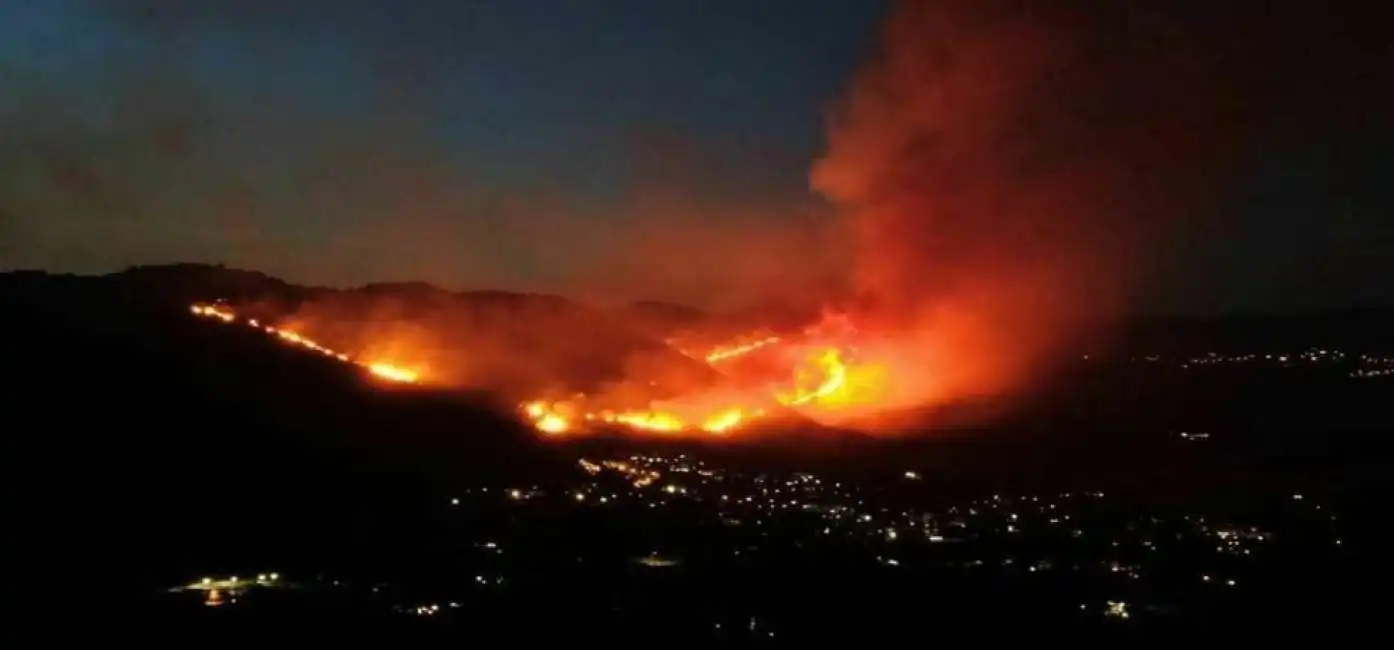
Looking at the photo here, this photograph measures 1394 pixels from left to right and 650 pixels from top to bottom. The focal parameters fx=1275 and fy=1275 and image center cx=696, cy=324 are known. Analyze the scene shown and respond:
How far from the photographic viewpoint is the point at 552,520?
41.1m

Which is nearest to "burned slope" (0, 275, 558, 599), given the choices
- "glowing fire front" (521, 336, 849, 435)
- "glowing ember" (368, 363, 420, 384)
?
"glowing ember" (368, 363, 420, 384)

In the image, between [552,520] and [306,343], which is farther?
[306,343]

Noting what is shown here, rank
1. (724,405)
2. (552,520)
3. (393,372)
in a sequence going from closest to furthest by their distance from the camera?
1. (552,520)
2. (393,372)
3. (724,405)

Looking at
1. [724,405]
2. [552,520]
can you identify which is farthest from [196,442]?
[724,405]

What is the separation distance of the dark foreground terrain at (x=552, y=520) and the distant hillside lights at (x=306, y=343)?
Answer: 5.56 ft

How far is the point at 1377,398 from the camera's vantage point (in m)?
130

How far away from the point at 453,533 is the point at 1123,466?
133 feet

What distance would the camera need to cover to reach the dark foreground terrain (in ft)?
94.3

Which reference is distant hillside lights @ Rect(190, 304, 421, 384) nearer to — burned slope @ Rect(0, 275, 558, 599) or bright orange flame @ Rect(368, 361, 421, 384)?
bright orange flame @ Rect(368, 361, 421, 384)

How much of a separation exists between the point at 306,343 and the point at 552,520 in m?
→ 28.8

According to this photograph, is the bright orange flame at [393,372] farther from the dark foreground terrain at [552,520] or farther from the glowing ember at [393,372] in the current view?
the dark foreground terrain at [552,520]

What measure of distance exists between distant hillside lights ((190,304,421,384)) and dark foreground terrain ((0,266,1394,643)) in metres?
1.69

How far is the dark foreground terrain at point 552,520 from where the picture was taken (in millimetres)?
28734

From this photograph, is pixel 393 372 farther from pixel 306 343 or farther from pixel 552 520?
pixel 552 520
